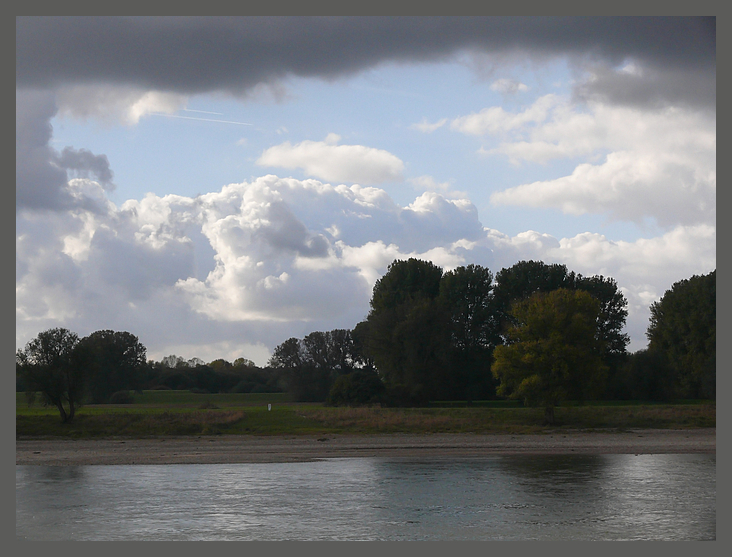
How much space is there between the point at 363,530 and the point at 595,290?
60602mm

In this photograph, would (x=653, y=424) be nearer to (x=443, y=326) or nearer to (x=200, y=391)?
(x=443, y=326)

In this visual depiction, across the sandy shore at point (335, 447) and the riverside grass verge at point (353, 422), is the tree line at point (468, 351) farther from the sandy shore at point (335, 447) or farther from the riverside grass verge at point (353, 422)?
the sandy shore at point (335, 447)

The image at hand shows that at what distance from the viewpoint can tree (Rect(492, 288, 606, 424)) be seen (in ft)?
132

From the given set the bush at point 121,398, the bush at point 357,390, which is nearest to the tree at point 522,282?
the bush at point 357,390

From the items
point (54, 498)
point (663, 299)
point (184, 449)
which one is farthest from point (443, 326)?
point (54, 498)

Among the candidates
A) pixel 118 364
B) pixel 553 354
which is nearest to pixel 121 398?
pixel 118 364

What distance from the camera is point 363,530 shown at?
569 inches

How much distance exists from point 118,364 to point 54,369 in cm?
3840

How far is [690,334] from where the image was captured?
221 feet

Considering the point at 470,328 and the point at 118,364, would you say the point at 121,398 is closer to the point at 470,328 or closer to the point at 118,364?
the point at 118,364

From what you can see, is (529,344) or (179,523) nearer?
(179,523)

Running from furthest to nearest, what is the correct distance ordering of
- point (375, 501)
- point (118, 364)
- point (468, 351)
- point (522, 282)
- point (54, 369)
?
point (118, 364) → point (522, 282) → point (468, 351) → point (54, 369) → point (375, 501)

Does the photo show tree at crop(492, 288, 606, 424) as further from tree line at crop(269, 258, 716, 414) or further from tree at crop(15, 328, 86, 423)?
tree at crop(15, 328, 86, 423)

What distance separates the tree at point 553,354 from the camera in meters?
40.3
